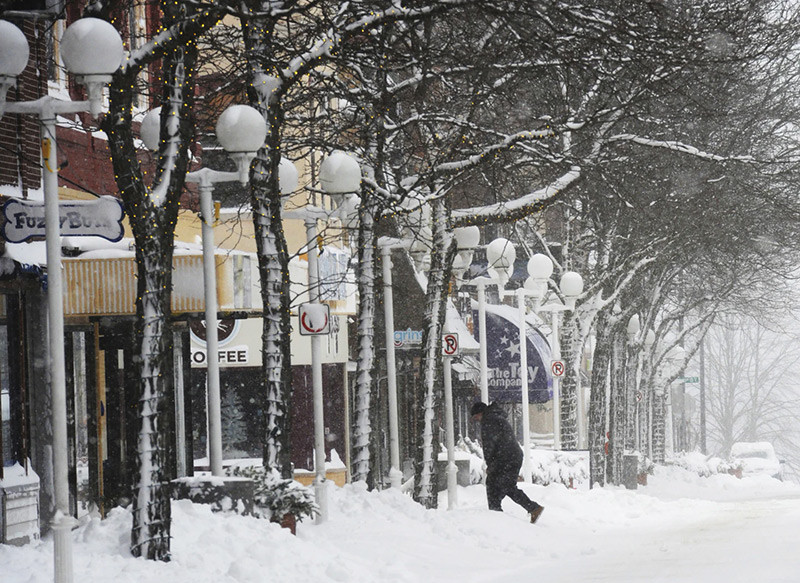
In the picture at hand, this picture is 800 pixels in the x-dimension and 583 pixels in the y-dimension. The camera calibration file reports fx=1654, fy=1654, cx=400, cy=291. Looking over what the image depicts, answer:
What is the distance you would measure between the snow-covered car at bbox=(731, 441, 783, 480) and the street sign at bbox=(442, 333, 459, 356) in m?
43.9

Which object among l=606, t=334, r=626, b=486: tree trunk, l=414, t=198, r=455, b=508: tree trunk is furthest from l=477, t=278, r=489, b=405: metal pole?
l=606, t=334, r=626, b=486: tree trunk

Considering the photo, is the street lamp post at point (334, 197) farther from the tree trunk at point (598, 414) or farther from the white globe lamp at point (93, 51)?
the tree trunk at point (598, 414)

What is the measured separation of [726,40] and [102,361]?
9.05 m

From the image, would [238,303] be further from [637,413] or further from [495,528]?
[637,413]

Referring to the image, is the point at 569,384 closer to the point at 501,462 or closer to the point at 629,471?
the point at 629,471

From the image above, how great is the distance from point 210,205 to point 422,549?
390cm

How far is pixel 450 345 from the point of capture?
2367 cm

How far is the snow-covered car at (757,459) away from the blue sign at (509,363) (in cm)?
2663

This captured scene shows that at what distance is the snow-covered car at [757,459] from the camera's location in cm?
6638

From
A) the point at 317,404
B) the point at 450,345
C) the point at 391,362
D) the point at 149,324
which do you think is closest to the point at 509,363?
the point at 450,345

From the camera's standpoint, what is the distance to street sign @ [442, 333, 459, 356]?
77.6 ft

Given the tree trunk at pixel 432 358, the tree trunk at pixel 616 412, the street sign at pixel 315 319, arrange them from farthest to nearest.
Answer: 1. the tree trunk at pixel 616 412
2. the tree trunk at pixel 432 358
3. the street sign at pixel 315 319

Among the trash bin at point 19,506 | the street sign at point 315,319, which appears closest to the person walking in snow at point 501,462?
the street sign at point 315,319

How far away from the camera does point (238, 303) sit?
20938 mm
